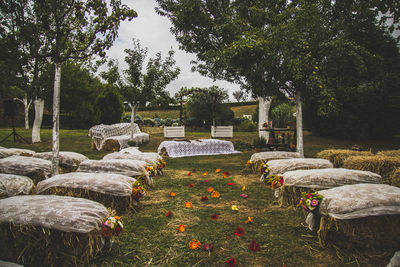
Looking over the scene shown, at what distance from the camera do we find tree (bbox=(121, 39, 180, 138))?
11.7 meters

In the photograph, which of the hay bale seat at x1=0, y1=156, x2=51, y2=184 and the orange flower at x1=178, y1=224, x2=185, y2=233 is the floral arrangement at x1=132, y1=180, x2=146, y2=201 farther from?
the hay bale seat at x1=0, y1=156, x2=51, y2=184

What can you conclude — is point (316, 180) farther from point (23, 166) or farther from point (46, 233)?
point (23, 166)

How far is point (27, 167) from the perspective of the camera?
4355 mm

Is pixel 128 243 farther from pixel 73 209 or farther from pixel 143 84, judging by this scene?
pixel 143 84

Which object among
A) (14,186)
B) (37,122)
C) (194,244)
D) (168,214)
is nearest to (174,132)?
(37,122)

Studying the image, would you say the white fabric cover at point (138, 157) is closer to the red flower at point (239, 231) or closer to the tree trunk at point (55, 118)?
the tree trunk at point (55, 118)

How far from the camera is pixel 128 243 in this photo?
276 centimetres

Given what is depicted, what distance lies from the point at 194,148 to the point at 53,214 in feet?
29.3

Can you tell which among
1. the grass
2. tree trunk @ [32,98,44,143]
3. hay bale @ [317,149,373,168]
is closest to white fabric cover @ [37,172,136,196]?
the grass

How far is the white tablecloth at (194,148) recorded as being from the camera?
35.0ft

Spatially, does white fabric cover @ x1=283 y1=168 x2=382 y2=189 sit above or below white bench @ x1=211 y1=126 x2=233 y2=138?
below

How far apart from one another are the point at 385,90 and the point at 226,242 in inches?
607

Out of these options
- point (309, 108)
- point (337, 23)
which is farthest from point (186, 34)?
point (309, 108)

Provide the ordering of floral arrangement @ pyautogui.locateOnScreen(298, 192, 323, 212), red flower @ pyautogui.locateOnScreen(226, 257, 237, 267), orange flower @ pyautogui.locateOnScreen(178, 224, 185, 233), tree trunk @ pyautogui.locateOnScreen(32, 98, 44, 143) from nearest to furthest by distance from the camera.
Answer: red flower @ pyautogui.locateOnScreen(226, 257, 237, 267) < floral arrangement @ pyautogui.locateOnScreen(298, 192, 323, 212) < orange flower @ pyautogui.locateOnScreen(178, 224, 185, 233) < tree trunk @ pyautogui.locateOnScreen(32, 98, 44, 143)
